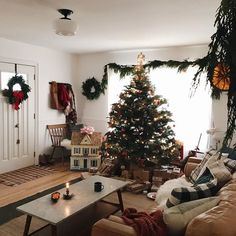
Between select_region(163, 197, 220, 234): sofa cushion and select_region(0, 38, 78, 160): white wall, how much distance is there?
13.4 feet

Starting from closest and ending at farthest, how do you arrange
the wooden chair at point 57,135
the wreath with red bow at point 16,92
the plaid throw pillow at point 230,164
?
the plaid throw pillow at point 230,164 → the wreath with red bow at point 16,92 → the wooden chair at point 57,135

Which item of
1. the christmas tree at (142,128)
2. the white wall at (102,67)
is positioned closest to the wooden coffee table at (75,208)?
the christmas tree at (142,128)

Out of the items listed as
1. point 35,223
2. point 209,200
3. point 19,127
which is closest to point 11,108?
point 19,127

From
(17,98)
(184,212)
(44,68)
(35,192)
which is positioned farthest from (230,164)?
(44,68)

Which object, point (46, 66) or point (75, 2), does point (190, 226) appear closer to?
point (75, 2)

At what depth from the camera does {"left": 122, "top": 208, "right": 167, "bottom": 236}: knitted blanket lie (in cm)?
158

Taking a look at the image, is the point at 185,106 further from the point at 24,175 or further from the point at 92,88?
the point at 24,175

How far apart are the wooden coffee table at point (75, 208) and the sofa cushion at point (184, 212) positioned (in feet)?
3.26

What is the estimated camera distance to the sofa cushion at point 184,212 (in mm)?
1623

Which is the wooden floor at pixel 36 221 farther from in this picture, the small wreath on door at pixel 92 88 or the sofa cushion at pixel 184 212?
the small wreath on door at pixel 92 88

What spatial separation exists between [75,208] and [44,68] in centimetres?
372

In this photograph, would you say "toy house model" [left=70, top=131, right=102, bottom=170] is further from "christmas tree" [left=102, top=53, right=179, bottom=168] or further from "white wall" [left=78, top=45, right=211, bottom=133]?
"white wall" [left=78, top=45, right=211, bottom=133]

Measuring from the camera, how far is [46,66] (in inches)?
214

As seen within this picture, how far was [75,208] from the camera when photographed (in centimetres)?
242
